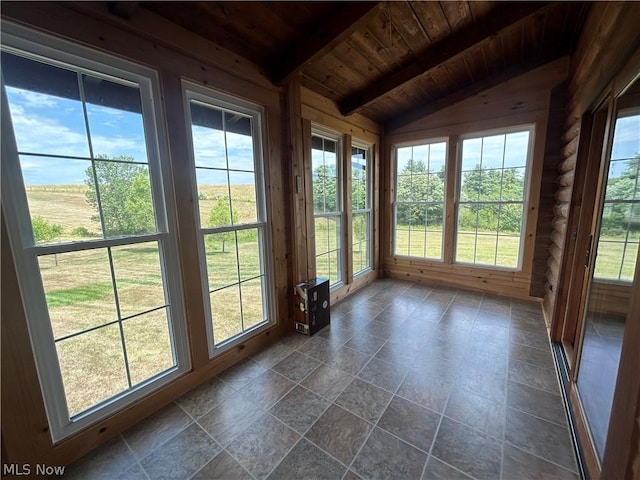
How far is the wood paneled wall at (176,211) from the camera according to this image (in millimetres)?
1175

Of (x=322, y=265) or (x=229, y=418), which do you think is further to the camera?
(x=322, y=265)

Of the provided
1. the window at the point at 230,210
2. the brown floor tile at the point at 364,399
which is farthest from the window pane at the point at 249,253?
the brown floor tile at the point at 364,399

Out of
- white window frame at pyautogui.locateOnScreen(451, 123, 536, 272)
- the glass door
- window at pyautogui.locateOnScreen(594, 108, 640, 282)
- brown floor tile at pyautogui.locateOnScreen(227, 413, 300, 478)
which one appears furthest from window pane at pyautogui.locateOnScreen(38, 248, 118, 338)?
white window frame at pyautogui.locateOnScreen(451, 123, 536, 272)

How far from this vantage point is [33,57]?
123cm

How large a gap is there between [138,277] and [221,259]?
0.59 metres

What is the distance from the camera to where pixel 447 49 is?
2504mm

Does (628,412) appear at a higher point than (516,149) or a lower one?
lower

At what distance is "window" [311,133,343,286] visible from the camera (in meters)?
3.11

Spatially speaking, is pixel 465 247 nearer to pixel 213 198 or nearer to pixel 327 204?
pixel 327 204

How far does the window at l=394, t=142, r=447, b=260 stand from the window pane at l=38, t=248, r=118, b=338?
3.81m

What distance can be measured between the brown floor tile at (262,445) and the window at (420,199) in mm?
3284

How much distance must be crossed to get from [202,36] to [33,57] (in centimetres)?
95

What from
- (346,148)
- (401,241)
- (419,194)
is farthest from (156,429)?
(419,194)

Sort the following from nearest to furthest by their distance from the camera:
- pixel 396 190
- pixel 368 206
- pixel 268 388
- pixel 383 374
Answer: pixel 268 388 → pixel 383 374 → pixel 368 206 → pixel 396 190
